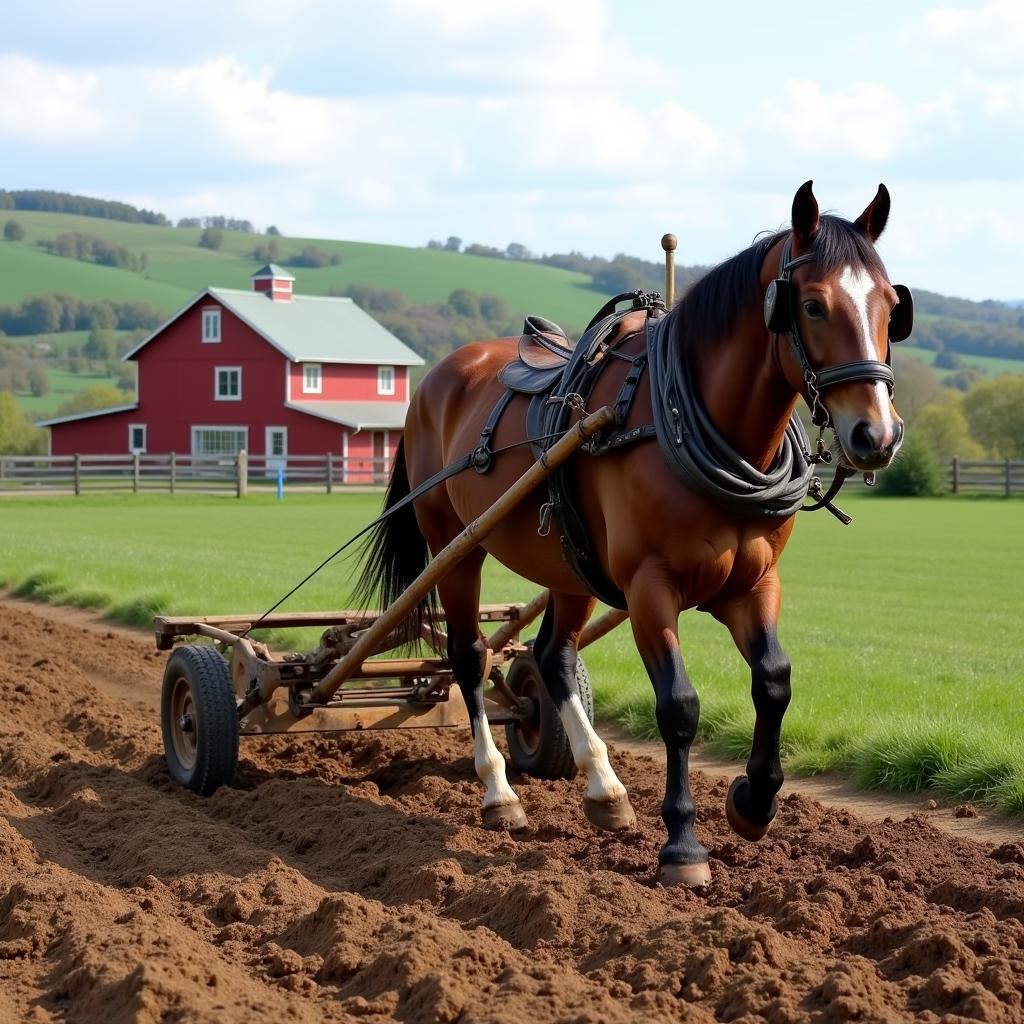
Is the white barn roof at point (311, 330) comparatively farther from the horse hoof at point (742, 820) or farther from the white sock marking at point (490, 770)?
the horse hoof at point (742, 820)

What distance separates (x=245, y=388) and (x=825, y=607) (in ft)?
138

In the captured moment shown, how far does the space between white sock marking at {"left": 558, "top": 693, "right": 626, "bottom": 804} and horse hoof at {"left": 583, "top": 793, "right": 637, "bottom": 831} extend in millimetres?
16

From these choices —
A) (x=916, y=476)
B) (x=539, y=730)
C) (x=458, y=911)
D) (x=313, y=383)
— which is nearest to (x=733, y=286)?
(x=458, y=911)

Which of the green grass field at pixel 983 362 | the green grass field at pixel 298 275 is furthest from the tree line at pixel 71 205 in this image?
the green grass field at pixel 983 362

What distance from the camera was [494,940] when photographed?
15.0 ft

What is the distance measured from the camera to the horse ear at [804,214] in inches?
196

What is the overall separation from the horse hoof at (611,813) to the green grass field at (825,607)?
5.97 ft

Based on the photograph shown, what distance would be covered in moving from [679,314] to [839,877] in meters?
2.12

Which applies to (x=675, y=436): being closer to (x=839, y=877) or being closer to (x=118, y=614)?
(x=839, y=877)

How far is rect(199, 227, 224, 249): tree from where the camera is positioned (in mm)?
150625

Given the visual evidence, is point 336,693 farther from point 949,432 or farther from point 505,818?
point 949,432

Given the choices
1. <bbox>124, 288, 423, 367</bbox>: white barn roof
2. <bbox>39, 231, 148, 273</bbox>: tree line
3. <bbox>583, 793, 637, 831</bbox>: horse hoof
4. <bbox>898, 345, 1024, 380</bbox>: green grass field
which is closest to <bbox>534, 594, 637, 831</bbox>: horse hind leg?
<bbox>583, 793, 637, 831</bbox>: horse hoof

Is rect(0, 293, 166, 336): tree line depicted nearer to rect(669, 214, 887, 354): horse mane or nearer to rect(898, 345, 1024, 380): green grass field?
rect(898, 345, 1024, 380): green grass field

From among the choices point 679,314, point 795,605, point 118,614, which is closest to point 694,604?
point 679,314
